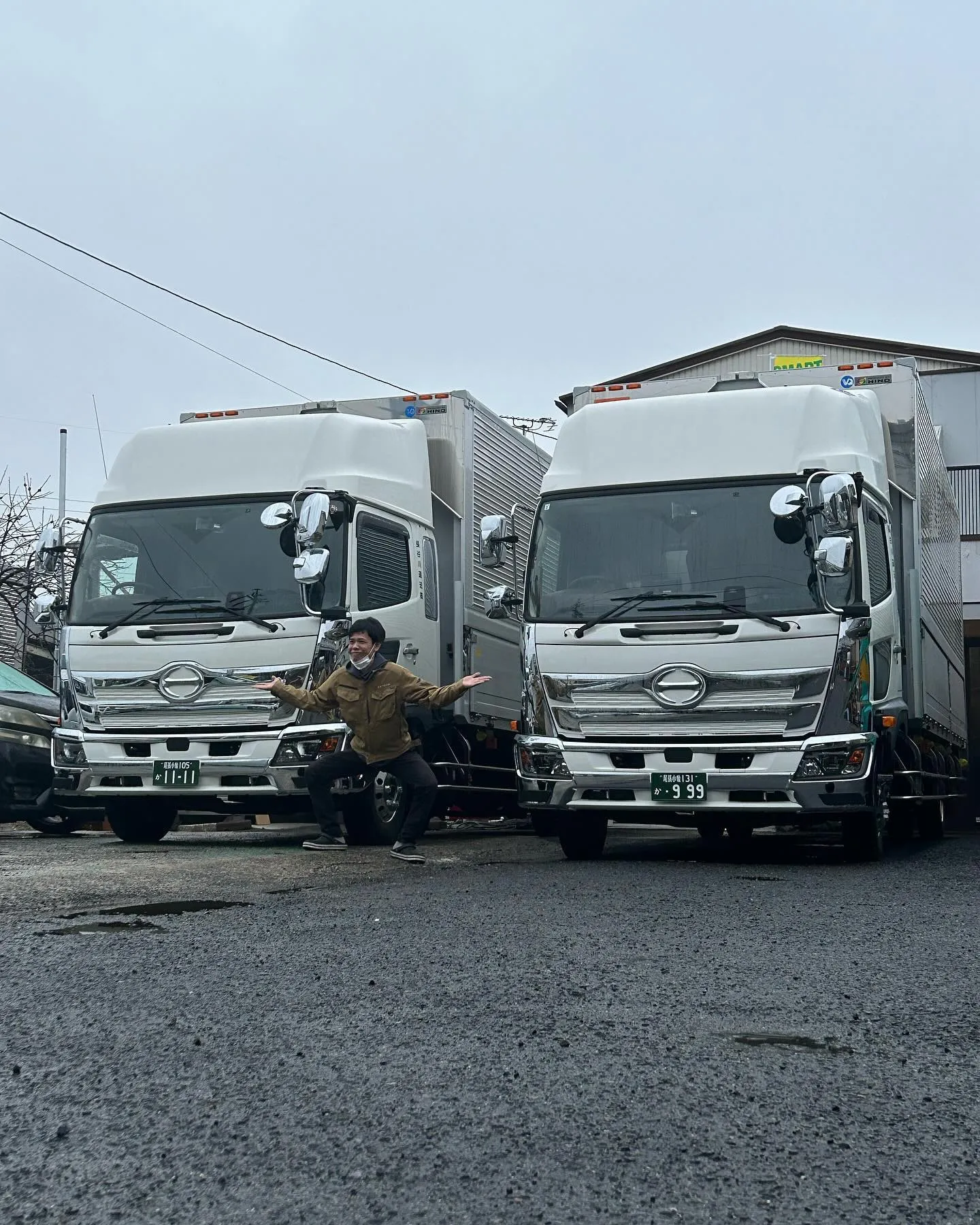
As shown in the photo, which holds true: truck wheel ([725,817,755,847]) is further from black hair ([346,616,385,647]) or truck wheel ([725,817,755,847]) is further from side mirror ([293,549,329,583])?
side mirror ([293,549,329,583])

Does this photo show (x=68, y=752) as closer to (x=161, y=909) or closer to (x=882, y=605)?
(x=161, y=909)

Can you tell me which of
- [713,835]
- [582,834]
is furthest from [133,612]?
[713,835]

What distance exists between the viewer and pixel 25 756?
1242cm

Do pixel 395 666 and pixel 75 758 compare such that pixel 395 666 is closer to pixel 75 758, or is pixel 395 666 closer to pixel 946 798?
pixel 75 758

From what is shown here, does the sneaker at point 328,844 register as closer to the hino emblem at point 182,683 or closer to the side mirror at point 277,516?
the hino emblem at point 182,683

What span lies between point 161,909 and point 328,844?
375 centimetres

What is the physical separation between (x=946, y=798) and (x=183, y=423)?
8353 millimetres

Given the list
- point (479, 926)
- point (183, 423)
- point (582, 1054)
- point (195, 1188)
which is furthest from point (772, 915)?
point (183, 423)

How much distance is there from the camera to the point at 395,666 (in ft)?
33.7

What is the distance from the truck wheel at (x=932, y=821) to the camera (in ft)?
46.8

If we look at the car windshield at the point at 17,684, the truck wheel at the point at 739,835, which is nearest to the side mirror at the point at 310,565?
the car windshield at the point at 17,684

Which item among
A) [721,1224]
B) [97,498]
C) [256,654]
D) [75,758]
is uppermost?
[97,498]

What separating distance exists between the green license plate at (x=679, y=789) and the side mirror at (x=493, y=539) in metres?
2.11

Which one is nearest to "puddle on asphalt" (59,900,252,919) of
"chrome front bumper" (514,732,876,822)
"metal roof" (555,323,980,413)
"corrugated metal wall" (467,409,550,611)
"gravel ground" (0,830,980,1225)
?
"gravel ground" (0,830,980,1225)
